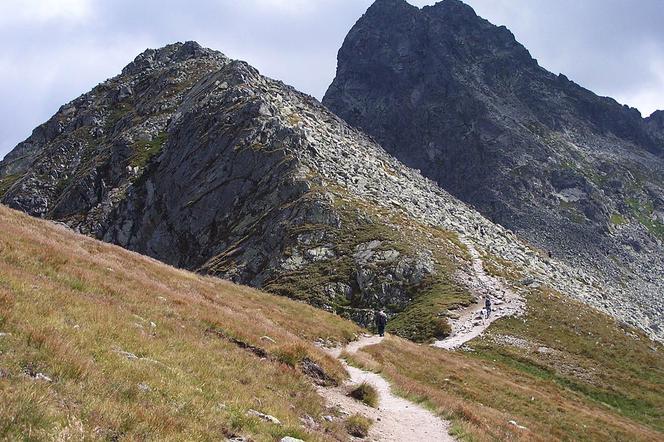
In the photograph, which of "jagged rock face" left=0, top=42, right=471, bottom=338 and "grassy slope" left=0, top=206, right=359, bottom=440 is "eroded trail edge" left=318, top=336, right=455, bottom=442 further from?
"jagged rock face" left=0, top=42, right=471, bottom=338

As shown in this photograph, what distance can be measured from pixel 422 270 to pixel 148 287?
44514 millimetres

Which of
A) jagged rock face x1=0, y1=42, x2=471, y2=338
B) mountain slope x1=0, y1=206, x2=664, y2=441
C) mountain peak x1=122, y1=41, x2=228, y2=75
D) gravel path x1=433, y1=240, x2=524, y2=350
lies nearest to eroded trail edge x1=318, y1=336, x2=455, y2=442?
mountain slope x1=0, y1=206, x2=664, y2=441

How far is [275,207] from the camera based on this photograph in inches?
3041

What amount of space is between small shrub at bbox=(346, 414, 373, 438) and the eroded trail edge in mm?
203

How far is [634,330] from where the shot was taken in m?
57.2

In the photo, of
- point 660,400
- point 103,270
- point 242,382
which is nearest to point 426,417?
point 242,382

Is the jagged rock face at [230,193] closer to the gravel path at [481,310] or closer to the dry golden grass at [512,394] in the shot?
the gravel path at [481,310]

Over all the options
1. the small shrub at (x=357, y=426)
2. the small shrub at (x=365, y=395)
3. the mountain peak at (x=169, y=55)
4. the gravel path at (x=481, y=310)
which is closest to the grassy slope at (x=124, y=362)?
the small shrub at (x=357, y=426)

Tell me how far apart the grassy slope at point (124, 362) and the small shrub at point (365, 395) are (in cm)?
172

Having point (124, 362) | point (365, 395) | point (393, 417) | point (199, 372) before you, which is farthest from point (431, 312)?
point (124, 362)

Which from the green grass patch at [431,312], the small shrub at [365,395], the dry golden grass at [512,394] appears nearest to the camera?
the small shrub at [365,395]

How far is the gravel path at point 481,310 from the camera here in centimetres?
4902

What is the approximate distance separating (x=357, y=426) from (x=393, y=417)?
3.48m

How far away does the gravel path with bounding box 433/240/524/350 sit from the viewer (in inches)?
1930
